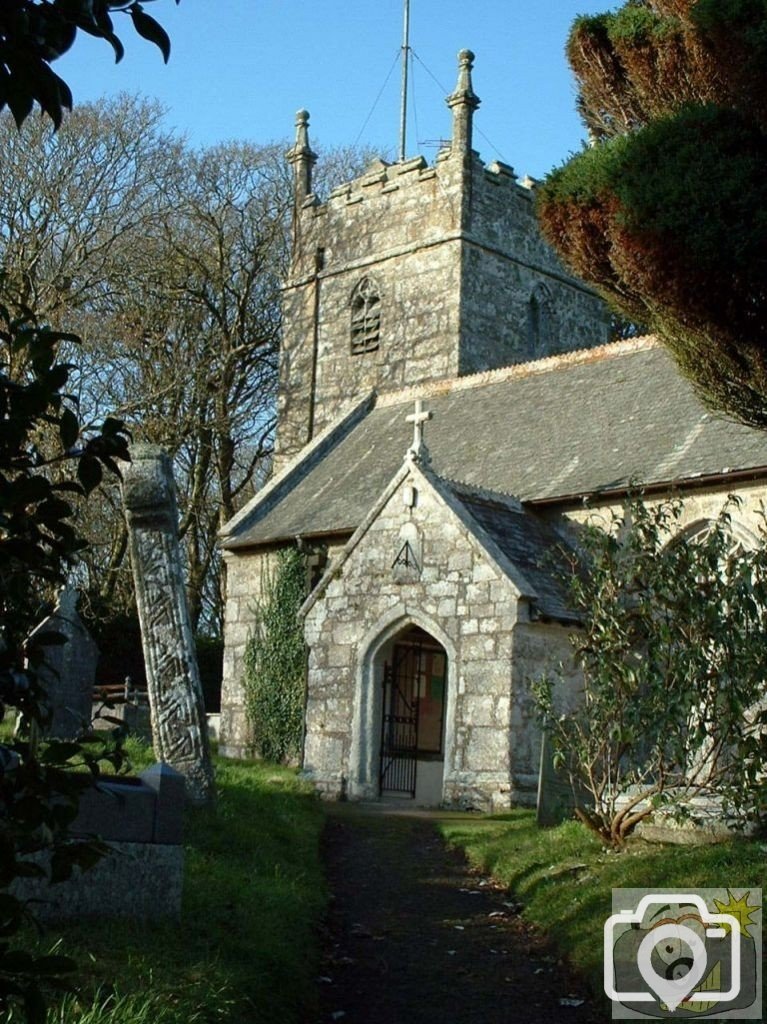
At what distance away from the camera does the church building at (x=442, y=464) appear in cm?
1509

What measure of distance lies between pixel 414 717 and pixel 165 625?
30.3ft

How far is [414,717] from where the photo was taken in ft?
61.8

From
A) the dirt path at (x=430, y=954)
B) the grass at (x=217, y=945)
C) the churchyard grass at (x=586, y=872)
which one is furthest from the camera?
the churchyard grass at (x=586, y=872)

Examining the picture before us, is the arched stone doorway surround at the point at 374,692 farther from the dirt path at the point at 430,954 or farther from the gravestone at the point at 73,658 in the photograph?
the dirt path at the point at 430,954

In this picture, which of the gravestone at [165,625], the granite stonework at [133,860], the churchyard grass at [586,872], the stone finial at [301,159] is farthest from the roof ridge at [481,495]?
the stone finial at [301,159]

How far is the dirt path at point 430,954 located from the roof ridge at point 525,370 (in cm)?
1162

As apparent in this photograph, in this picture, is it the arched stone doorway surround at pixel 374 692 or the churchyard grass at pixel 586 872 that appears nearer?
the churchyard grass at pixel 586 872

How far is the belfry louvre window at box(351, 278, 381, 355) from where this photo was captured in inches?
1078

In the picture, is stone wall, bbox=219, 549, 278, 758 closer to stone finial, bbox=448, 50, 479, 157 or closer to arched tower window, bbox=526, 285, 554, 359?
arched tower window, bbox=526, 285, 554, 359

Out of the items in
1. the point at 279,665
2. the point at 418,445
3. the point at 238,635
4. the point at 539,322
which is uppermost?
the point at 539,322

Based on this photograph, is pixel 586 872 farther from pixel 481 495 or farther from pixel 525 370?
pixel 525 370

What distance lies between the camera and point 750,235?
692 cm

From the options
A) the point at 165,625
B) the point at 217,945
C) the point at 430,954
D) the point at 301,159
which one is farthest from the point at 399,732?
the point at 301,159

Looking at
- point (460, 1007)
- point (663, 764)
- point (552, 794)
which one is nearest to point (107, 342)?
point (552, 794)
